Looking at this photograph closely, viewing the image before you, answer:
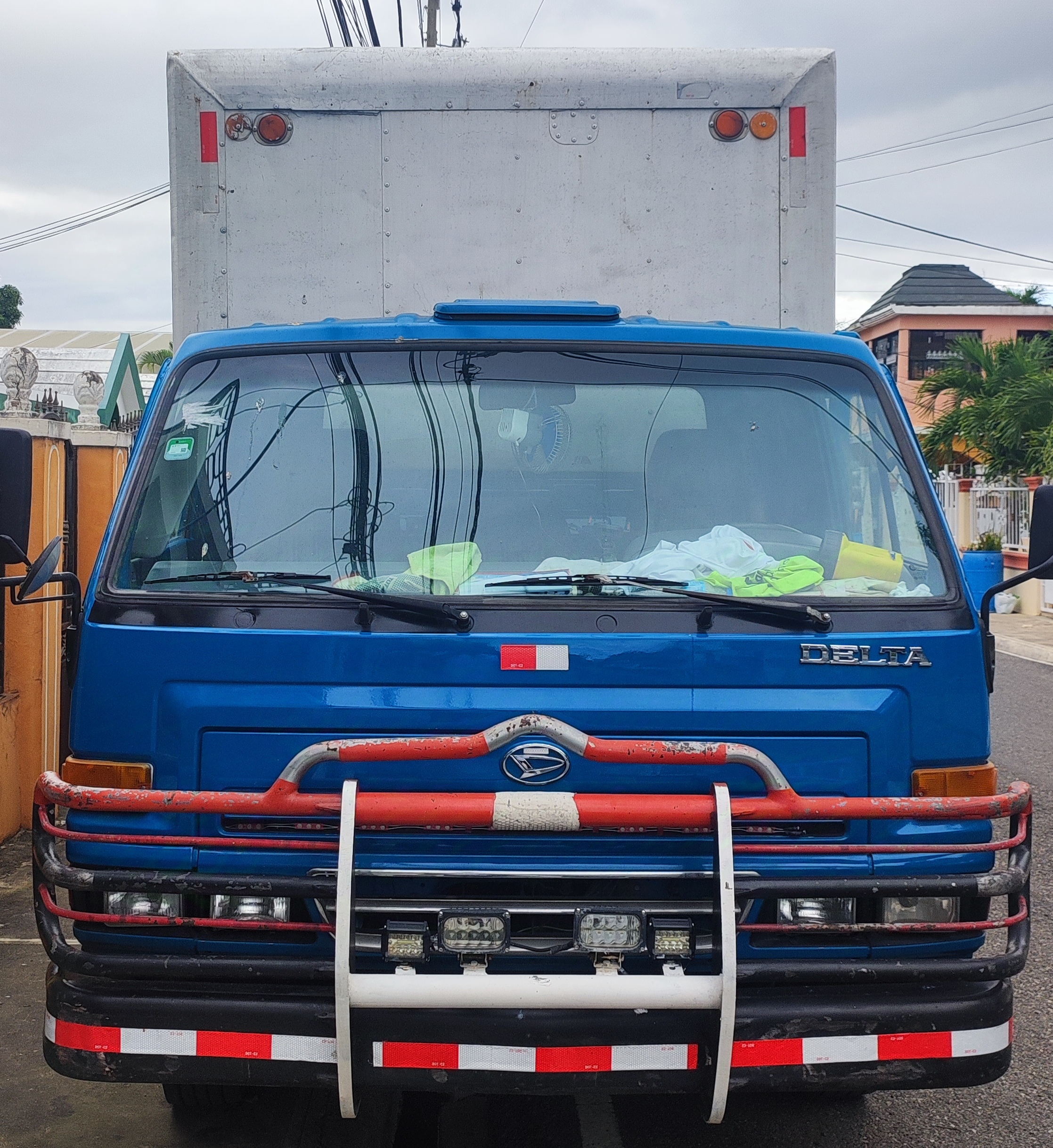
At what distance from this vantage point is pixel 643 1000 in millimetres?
2596

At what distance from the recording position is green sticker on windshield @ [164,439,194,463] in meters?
3.31

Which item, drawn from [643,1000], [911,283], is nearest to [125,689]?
[643,1000]

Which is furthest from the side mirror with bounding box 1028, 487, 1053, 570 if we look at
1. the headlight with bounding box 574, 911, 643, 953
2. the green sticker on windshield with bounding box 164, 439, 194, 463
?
the green sticker on windshield with bounding box 164, 439, 194, 463

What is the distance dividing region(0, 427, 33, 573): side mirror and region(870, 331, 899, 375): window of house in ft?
116

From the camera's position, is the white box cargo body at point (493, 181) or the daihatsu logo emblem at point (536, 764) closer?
the daihatsu logo emblem at point (536, 764)

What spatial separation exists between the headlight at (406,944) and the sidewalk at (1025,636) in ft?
42.9

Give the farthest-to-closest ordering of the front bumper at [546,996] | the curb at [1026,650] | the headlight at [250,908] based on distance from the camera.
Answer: the curb at [1026,650] → the headlight at [250,908] → the front bumper at [546,996]

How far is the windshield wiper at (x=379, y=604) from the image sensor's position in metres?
2.93

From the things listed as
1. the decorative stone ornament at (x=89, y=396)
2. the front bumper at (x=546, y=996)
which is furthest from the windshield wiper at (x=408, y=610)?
the decorative stone ornament at (x=89, y=396)

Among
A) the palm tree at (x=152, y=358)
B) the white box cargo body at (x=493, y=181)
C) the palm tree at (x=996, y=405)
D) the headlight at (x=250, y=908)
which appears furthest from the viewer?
the palm tree at (x=152, y=358)

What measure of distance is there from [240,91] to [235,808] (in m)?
2.71

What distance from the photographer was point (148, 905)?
9.61 feet

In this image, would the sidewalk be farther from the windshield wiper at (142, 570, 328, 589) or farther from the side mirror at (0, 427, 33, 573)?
the side mirror at (0, 427, 33, 573)

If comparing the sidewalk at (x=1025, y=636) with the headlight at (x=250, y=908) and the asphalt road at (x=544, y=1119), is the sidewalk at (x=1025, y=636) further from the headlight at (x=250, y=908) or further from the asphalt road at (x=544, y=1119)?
the headlight at (x=250, y=908)
